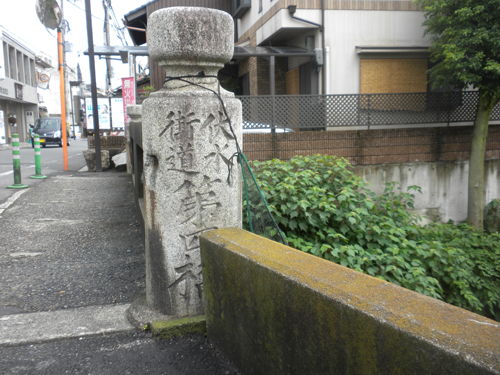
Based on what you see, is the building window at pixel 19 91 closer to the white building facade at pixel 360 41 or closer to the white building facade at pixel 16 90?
the white building facade at pixel 16 90

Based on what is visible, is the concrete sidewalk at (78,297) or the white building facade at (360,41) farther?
the white building facade at (360,41)

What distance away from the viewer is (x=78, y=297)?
3.38m

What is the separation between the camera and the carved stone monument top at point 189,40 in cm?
261

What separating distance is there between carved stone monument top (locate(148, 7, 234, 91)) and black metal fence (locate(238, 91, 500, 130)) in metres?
6.32

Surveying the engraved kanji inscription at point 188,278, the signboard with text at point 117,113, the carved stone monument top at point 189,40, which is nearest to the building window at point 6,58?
the signboard with text at point 117,113

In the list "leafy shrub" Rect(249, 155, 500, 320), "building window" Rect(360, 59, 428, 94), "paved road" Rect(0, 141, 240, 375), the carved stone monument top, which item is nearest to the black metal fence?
"building window" Rect(360, 59, 428, 94)

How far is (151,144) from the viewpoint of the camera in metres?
2.69

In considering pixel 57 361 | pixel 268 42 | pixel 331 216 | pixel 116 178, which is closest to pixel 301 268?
pixel 57 361

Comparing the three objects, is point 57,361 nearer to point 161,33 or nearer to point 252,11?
point 161,33

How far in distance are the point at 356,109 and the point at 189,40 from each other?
7.61 metres

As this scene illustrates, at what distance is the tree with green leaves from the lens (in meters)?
7.67

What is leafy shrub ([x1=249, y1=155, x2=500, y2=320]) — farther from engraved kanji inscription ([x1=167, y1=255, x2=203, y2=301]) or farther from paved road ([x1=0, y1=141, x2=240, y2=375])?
paved road ([x1=0, y1=141, x2=240, y2=375])

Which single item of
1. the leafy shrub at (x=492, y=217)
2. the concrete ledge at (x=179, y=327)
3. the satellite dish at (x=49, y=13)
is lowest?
the leafy shrub at (x=492, y=217)

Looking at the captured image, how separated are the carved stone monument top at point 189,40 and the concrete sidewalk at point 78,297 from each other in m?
1.69
